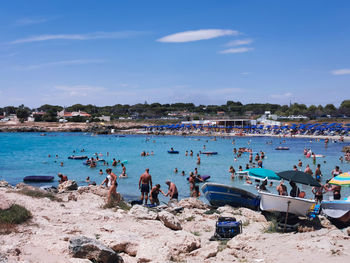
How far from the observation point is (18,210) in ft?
30.5

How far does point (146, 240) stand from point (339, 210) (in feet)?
19.0

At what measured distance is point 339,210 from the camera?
401 inches

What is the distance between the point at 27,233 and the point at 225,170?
22.3 m

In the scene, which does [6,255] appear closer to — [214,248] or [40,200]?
[214,248]

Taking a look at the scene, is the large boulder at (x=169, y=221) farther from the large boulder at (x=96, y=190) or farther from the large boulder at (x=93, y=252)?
the large boulder at (x=96, y=190)

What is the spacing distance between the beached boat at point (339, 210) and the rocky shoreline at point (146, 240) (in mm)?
301

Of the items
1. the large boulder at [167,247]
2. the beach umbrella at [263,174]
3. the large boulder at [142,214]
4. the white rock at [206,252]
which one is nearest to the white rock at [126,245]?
the large boulder at [167,247]

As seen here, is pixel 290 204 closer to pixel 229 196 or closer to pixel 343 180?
pixel 343 180

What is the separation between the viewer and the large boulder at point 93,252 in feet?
22.3

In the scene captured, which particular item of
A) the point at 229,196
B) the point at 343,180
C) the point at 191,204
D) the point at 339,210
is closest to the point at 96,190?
the point at 191,204

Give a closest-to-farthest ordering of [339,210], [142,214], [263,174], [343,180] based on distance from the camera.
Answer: [339,210], [142,214], [343,180], [263,174]

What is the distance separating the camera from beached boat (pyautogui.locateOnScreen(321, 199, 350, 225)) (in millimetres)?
10017

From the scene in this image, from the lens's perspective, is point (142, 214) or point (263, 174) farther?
point (263, 174)

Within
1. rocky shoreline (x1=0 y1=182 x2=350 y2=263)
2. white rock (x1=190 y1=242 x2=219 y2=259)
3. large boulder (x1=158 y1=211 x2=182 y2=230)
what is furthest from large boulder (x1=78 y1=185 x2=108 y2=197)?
white rock (x1=190 y1=242 x2=219 y2=259)
